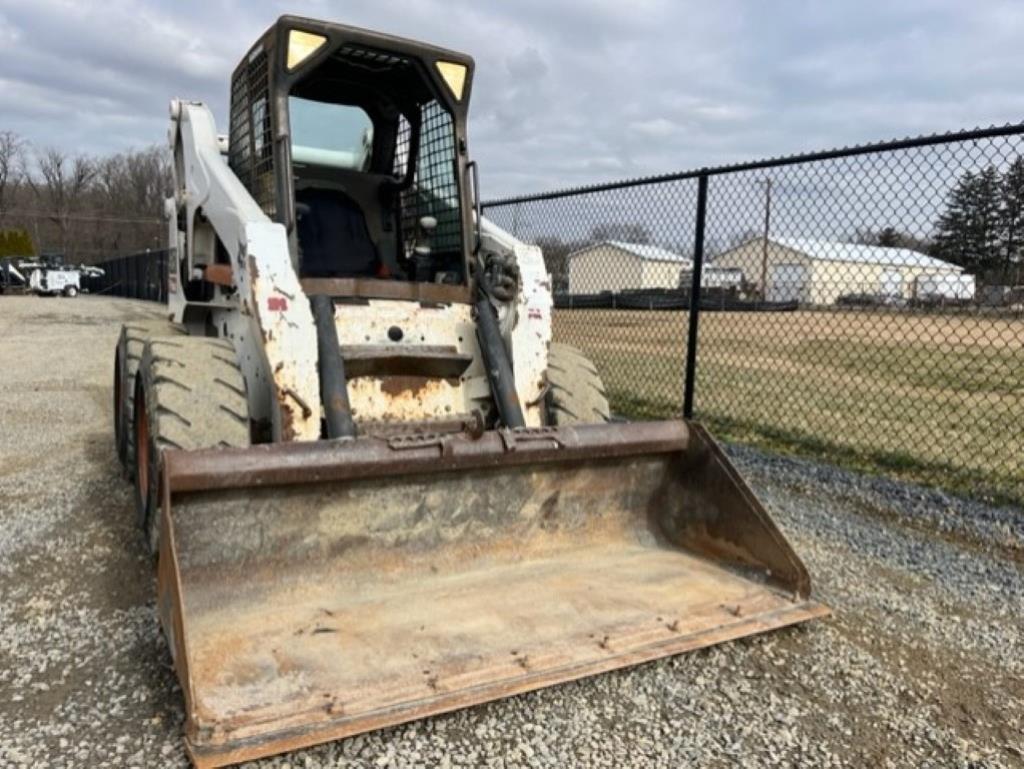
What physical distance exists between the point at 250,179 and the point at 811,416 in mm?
6040

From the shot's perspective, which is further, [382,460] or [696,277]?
[696,277]

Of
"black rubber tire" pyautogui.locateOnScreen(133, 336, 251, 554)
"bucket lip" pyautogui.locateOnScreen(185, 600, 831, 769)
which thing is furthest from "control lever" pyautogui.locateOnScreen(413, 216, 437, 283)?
"bucket lip" pyautogui.locateOnScreen(185, 600, 831, 769)

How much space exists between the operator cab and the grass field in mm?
3522

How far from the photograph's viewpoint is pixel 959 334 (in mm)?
6527

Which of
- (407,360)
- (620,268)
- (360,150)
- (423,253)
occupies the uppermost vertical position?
(360,150)

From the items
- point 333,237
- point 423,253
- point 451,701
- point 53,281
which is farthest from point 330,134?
point 53,281

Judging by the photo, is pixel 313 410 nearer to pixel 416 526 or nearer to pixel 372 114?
pixel 416 526

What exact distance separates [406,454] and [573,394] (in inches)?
59.3

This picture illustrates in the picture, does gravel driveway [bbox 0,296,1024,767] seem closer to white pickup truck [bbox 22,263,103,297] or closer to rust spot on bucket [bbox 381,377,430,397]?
rust spot on bucket [bbox 381,377,430,397]

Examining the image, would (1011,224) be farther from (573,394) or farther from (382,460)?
(382,460)

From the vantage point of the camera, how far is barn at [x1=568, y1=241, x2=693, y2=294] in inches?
378

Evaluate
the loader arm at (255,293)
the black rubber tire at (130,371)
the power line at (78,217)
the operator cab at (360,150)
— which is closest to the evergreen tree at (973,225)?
the operator cab at (360,150)

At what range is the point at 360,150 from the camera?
535 cm

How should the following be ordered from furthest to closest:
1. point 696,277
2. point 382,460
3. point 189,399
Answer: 1. point 696,277
2. point 189,399
3. point 382,460
